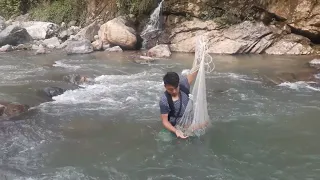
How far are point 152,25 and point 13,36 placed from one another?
17.6 feet

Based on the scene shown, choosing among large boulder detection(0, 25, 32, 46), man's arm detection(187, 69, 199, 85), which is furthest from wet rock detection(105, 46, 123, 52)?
man's arm detection(187, 69, 199, 85)

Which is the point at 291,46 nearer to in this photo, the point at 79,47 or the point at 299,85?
the point at 299,85

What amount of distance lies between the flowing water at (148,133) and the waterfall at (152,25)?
5.00 m

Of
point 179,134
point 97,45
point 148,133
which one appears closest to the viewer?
point 179,134

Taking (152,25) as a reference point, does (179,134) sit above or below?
below

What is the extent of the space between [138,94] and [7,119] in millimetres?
2797

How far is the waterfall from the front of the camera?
15.1 metres

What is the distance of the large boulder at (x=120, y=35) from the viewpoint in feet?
47.0

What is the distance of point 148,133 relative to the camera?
622cm

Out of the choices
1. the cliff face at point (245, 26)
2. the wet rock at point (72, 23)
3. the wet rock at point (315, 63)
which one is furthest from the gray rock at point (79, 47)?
the wet rock at point (315, 63)

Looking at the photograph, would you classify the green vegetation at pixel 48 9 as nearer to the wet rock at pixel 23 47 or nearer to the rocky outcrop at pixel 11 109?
the wet rock at pixel 23 47

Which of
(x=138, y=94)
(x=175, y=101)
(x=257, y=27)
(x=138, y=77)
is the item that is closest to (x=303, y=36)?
(x=257, y=27)

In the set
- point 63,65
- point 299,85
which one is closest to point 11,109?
point 63,65

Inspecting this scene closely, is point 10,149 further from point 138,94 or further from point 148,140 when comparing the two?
point 138,94
